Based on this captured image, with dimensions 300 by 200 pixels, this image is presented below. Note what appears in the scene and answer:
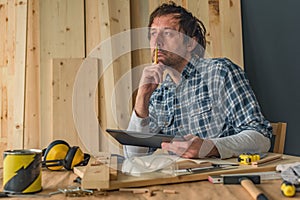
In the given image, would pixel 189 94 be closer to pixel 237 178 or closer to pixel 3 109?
pixel 237 178

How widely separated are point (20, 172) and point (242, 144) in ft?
2.29

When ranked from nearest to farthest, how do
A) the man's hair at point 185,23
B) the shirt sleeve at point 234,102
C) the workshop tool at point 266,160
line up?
the workshop tool at point 266,160 → the shirt sleeve at point 234,102 → the man's hair at point 185,23

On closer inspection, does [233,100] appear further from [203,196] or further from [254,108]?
[203,196]

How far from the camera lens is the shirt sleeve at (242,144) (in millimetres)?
1138

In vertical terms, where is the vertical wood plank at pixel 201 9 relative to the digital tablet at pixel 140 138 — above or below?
above

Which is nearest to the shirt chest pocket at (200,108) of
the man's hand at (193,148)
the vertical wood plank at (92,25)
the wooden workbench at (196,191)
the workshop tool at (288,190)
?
the man's hand at (193,148)

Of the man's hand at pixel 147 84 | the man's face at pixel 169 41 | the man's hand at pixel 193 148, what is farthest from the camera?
the man's face at pixel 169 41

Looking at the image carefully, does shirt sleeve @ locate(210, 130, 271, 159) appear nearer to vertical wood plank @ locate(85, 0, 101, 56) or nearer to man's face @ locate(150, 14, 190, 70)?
man's face @ locate(150, 14, 190, 70)

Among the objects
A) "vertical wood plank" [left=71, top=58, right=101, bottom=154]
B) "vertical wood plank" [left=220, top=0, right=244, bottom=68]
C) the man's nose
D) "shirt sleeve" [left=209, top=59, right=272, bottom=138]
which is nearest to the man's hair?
the man's nose

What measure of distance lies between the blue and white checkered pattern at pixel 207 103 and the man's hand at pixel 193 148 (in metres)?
0.28

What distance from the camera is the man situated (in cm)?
144

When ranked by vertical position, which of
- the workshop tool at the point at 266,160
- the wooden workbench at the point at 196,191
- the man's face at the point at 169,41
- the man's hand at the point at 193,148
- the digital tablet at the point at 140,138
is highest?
the man's face at the point at 169,41

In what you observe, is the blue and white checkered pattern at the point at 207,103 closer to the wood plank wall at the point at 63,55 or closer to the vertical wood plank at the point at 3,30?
the wood plank wall at the point at 63,55

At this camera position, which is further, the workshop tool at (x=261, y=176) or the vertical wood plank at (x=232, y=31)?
the vertical wood plank at (x=232, y=31)
